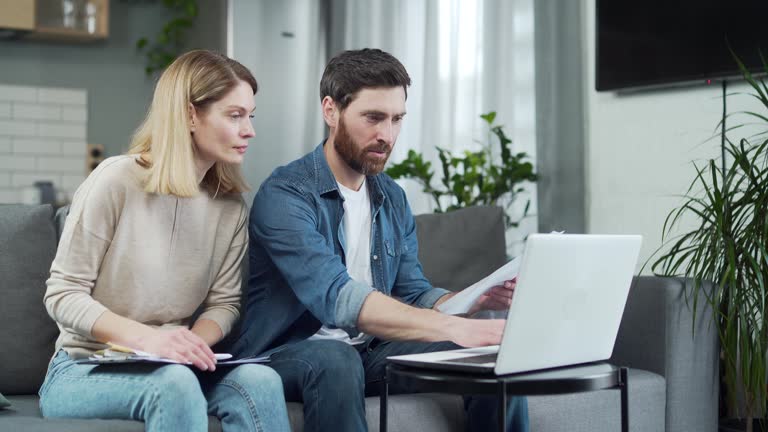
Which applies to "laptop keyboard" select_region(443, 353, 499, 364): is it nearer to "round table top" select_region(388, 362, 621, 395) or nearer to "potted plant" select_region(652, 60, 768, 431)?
"round table top" select_region(388, 362, 621, 395)

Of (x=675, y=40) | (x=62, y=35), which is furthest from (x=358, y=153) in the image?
(x=62, y=35)

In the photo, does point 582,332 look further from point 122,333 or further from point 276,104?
point 276,104

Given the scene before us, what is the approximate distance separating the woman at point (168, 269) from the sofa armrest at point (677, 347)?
106cm

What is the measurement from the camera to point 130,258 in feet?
6.57

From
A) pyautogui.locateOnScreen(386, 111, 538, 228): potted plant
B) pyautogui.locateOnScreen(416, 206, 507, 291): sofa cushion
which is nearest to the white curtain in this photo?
pyautogui.locateOnScreen(386, 111, 538, 228): potted plant

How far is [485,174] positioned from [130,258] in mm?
2104

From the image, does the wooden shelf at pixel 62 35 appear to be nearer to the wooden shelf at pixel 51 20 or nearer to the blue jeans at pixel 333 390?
the wooden shelf at pixel 51 20

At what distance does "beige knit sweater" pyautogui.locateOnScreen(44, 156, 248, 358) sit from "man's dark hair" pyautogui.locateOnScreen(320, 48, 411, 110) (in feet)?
1.24

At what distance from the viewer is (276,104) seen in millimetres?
4988

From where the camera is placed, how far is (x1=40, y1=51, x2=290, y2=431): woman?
5.99 ft

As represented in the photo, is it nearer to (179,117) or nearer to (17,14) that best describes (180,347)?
(179,117)

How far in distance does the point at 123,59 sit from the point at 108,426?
4311 mm

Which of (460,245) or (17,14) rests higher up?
(17,14)

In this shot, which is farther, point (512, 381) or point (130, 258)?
point (130, 258)
